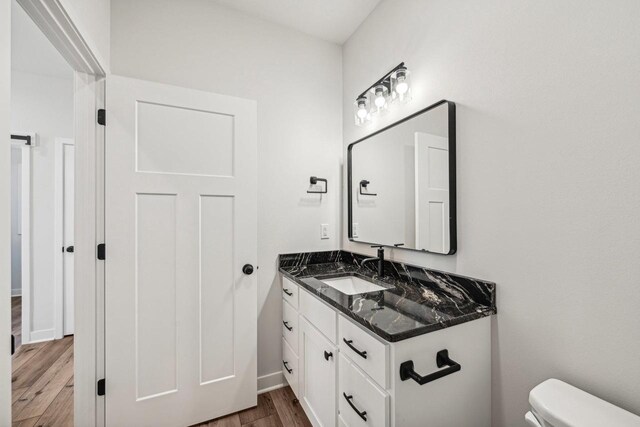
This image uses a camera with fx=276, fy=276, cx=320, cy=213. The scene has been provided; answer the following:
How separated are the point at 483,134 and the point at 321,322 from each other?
1.20 meters

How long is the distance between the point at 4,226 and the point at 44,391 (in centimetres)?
204

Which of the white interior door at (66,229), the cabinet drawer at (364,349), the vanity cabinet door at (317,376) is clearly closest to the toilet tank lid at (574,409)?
the cabinet drawer at (364,349)

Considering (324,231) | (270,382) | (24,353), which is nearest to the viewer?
(270,382)

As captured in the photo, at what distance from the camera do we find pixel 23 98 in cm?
273

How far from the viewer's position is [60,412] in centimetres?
176

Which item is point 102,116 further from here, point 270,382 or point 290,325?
point 270,382

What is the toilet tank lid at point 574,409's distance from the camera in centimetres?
77

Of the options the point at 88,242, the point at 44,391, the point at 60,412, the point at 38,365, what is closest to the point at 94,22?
the point at 88,242

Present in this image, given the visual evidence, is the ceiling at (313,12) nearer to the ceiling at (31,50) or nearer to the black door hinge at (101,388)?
the ceiling at (31,50)

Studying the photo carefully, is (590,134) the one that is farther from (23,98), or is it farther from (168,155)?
(23,98)

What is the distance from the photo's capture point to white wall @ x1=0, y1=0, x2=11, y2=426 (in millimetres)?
724

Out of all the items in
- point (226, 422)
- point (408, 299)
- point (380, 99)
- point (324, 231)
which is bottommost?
point (226, 422)

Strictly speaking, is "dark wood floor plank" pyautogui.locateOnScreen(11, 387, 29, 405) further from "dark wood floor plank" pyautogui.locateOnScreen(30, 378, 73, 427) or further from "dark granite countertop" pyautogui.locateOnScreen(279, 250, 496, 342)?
"dark granite countertop" pyautogui.locateOnScreen(279, 250, 496, 342)

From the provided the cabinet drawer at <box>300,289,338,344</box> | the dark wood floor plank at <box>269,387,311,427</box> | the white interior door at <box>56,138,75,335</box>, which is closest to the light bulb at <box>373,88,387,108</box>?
the cabinet drawer at <box>300,289,338,344</box>
